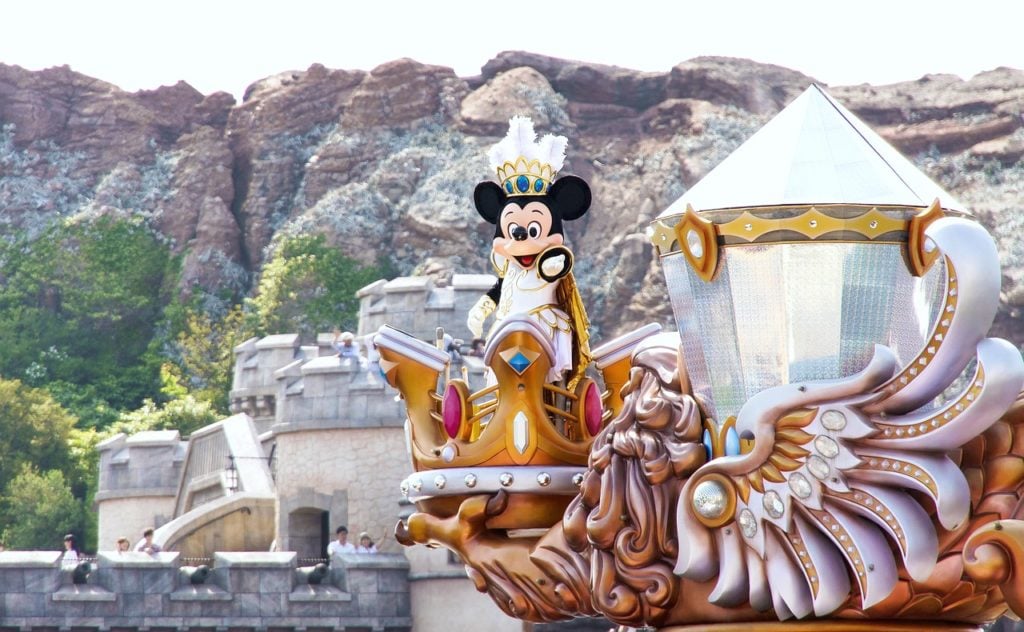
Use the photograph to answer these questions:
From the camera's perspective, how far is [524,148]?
8594 millimetres

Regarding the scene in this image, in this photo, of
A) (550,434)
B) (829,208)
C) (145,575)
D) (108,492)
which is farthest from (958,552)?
(108,492)

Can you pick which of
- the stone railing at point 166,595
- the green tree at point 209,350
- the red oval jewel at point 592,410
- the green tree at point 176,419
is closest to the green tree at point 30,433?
the green tree at point 176,419

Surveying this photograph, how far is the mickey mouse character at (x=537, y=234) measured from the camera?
8461mm

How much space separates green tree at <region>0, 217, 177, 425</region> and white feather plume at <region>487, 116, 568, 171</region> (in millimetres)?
46660

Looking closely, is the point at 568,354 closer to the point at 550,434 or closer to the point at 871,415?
the point at 550,434

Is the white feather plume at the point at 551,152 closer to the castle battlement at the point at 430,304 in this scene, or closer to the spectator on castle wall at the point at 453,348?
the spectator on castle wall at the point at 453,348

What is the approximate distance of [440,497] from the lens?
8.24 metres

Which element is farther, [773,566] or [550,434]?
[550,434]

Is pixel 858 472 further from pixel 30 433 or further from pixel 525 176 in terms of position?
pixel 30 433

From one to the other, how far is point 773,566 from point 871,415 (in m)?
0.64

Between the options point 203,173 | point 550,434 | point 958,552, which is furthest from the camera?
point 203,173

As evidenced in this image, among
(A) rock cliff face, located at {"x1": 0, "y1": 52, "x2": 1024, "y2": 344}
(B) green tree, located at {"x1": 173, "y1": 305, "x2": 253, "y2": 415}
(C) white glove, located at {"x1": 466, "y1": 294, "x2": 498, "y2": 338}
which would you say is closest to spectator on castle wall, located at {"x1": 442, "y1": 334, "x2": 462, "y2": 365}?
(C) white glove, located at {"x1": 466, "y1": 294, "x2": 498, "y2": 338}

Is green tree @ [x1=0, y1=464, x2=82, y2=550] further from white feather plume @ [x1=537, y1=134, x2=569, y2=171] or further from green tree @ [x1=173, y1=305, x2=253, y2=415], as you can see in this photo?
white feather plume @ [x1=537, y1=134, x2=569, y2=171]

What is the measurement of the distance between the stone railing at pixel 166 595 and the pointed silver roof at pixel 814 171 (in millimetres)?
12218
